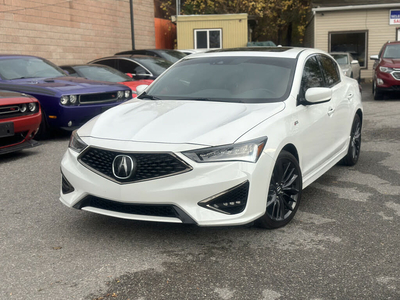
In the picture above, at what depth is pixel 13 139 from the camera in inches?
288

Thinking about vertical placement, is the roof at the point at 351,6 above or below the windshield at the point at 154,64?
above

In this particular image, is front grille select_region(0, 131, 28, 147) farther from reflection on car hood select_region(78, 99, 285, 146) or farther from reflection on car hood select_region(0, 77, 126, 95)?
reflection on car hood select_region(78, 99, 285, 146)

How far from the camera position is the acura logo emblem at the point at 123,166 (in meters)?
3.73

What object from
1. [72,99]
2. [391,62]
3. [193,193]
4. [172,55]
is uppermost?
[172,55]

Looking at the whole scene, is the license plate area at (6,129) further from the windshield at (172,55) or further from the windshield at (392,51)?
the windshield at (392,51)

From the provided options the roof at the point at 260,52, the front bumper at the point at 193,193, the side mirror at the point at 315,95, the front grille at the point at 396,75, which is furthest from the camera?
the front grille at the point at 396,75

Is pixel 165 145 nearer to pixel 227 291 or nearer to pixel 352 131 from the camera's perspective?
pixel 227 291

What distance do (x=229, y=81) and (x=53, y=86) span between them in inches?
186

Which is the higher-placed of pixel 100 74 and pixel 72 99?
pixel 100 74

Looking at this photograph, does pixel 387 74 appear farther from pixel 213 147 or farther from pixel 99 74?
pixel 213 147

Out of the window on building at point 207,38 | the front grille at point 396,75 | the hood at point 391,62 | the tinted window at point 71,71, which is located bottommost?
the front grille at point 396,75

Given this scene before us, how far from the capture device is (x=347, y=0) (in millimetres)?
24672

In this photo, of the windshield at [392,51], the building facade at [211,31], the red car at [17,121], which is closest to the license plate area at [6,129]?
the red car at [17,121]

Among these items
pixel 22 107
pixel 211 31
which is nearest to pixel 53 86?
pixel 22 107
